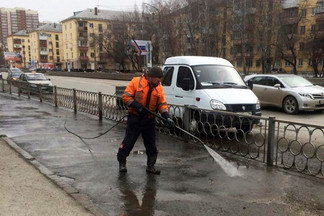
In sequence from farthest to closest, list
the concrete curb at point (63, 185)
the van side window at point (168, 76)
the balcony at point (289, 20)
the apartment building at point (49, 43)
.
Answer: the apartment building at point (49, 43) < the balcony at point (289, 20) < the van side window at point (168, 76) < the concrete curb at point (63, 185)

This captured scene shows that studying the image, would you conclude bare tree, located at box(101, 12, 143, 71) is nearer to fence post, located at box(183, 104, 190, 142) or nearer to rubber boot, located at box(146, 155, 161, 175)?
fence post, located at box(183, 104, 190, 142)

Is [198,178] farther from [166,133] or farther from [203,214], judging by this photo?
[166,133]

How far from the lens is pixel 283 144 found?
18.3ft

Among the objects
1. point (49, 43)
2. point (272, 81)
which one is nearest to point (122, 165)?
point (272, 81)

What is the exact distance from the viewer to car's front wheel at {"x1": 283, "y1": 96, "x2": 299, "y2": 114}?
11758 millimetres

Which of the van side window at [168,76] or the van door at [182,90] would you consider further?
the van side window at [168,76]

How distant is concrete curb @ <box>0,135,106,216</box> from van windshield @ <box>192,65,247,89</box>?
4.37 meters

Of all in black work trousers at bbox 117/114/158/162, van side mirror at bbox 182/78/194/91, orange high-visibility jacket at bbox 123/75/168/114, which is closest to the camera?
orange high-visibility jacket at bbox 123/75/168/114

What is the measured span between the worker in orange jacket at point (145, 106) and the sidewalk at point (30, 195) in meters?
1.31

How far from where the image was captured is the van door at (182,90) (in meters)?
8.09

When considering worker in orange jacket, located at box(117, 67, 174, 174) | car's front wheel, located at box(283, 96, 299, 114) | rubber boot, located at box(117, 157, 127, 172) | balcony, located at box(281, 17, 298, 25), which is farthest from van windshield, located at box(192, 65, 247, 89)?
balcony, located at box(281, 17, 298, 25)

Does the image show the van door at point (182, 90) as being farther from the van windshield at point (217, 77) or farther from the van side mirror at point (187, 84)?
the van windshield at point (217, 77)

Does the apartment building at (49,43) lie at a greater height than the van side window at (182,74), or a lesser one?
greater

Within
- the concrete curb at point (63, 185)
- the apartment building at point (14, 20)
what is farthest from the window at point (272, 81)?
the apartment building at point (14, 20)
